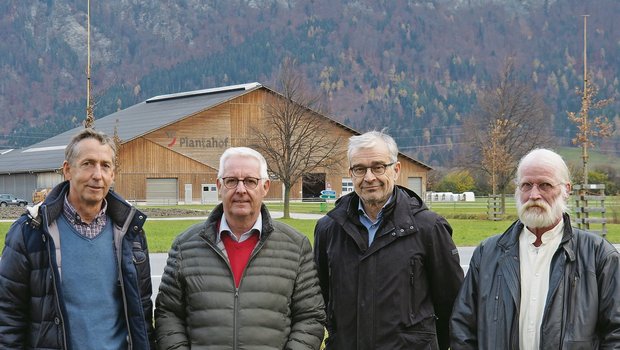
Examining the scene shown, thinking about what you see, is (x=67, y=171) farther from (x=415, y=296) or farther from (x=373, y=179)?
(x=415, y=296)

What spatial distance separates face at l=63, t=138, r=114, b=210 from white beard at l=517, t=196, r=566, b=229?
2.27m

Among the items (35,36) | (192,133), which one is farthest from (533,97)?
(35,36)

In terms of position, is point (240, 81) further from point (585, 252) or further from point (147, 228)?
point (585, 252)

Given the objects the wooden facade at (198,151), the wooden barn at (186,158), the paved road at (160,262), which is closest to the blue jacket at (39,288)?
the paved road at (160,262)

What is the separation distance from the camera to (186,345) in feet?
15.9

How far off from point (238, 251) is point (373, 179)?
3.00ft

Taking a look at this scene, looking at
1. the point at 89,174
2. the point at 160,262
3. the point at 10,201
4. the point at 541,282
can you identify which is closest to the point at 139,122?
the point at 10,201

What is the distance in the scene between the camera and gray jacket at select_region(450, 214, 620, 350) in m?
4.52

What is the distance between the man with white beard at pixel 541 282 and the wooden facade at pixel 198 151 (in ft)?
184

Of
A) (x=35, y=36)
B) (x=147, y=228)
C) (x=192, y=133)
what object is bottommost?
(x=147, y=228)

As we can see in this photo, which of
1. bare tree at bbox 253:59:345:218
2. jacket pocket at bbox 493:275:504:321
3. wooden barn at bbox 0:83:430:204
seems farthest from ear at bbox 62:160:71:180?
wooden barn at bbox 0:83:430:204

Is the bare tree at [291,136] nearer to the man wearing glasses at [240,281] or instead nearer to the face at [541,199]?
the man wearing glasses at [240,281]

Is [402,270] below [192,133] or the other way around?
below

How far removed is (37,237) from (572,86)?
643 feet
